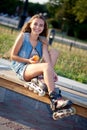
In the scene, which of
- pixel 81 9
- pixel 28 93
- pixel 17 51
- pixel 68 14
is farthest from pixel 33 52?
pixel 68 14

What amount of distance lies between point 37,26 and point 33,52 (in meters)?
0.35

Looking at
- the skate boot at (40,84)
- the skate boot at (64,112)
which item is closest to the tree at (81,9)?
the skate boot at (40,84)

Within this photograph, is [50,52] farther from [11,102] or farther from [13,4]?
[13,4]

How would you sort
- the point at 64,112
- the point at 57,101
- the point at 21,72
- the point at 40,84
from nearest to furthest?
1. the point at 64,112
2. the point at 57,101
3. the point at 40,84
4. the point at 21,72

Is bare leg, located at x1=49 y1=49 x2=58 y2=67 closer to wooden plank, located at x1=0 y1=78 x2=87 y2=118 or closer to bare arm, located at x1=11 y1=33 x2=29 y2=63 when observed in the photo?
bare arm, located at x1=11 y1=33 x2=29 y2=63

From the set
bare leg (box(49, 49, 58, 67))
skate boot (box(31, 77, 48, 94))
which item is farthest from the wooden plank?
bare leg (box(49, 49, 58, 67))

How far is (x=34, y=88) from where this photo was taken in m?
4.58

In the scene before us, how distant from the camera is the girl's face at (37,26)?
4.97 metres

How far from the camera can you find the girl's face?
497 cm

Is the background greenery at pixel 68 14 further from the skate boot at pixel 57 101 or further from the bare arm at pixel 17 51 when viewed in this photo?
the skate boot at pixel 57 101

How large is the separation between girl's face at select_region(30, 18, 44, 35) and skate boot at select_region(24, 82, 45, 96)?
751 millimetres

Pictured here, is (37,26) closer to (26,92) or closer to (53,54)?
(53,54)

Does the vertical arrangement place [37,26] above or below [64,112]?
above

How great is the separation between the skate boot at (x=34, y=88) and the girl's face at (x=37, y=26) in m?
0.75
